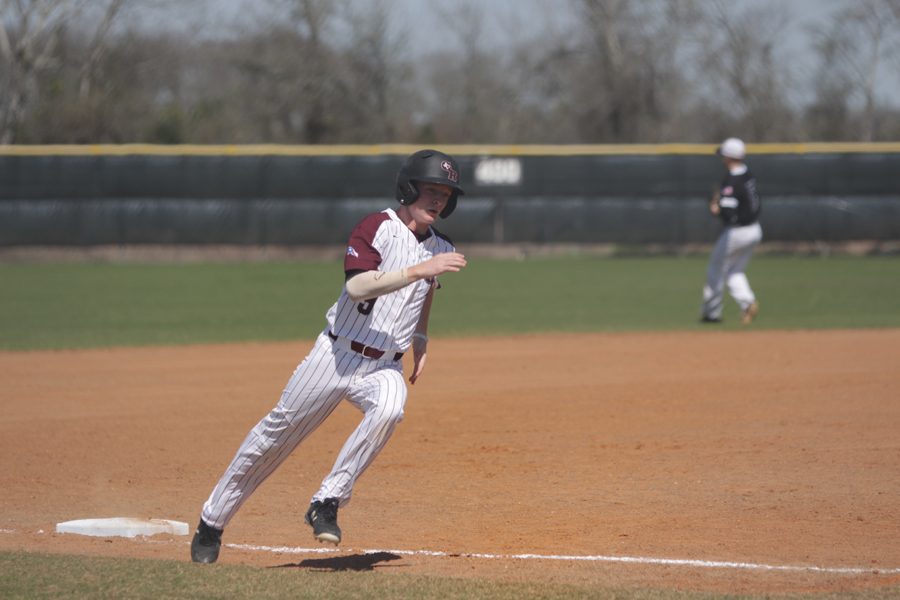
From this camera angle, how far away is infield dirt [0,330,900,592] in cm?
522

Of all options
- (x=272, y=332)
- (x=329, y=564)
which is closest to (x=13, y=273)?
(x=272, y=332)

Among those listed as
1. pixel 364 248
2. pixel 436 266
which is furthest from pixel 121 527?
pixel 436 266

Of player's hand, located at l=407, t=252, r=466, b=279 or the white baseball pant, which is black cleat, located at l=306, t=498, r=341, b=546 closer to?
player's hand, located at l=407, t=252, r=466, b=279

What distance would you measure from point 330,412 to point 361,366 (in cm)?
23

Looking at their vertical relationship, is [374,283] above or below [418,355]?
above

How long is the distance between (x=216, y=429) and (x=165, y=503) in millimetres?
2078

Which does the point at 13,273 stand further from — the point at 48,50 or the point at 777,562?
the point at 777,562

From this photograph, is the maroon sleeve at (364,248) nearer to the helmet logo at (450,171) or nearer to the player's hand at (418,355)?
the helmet logo at (450,171)

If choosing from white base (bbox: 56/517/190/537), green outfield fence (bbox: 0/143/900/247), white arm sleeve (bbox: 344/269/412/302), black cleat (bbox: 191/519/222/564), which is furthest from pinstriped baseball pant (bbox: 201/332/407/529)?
green outfield fence (bbox: 0/143/900/247)

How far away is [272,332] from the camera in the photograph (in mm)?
13703

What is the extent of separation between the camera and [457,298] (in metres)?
17.2

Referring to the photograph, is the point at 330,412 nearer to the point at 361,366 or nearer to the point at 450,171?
the point at 361,366

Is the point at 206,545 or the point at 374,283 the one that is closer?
the point at 374,283

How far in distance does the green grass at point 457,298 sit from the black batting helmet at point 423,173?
341 inches
